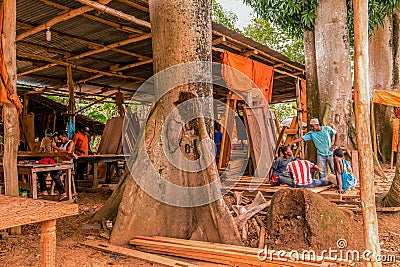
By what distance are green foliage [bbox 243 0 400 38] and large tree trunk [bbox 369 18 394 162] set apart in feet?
6.20

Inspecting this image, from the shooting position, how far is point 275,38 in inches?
642

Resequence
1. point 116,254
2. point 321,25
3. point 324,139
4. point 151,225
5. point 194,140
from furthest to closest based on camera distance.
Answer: point 321,25 → point 324,139 → point 194,140 → point 151,225 → point 116,254

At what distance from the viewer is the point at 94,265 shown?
3494mm

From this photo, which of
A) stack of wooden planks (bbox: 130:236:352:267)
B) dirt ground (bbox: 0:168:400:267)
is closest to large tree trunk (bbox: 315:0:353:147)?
dirt ground (bbox: 0:168:400:267)

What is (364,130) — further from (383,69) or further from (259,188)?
(383,69)

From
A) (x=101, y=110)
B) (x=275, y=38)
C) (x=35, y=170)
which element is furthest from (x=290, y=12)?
(x=101, y=110)

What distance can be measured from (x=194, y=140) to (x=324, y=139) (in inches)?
130

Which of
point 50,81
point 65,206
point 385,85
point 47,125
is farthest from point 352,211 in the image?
point 47,125

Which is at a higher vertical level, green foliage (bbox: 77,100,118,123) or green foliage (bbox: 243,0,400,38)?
green foliage (bbox: 243,0,400,38)

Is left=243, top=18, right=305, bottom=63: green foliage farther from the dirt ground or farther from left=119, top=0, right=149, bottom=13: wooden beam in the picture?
the dirt ground

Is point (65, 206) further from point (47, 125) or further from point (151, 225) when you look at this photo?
point (47, 125)

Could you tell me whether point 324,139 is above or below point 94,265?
above
